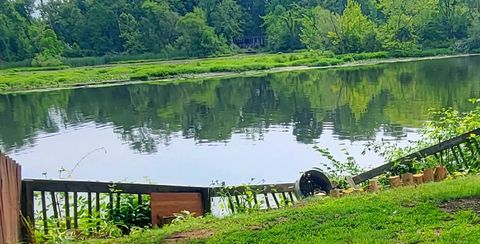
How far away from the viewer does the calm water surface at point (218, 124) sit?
14.3 meters

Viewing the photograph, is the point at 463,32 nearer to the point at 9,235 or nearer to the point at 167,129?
the point at 167,129

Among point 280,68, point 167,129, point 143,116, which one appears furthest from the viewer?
point 280,68

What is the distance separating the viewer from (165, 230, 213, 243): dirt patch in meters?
5.45

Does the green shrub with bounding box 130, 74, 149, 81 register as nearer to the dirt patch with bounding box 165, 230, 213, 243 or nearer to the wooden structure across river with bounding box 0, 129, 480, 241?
the wooden structure across river with bounding box 0, 129, 480, 241

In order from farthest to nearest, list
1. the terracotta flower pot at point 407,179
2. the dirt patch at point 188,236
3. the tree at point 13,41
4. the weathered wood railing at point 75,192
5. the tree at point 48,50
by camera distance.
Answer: the tree at point 13,41 → the tree at point 48,50 → the terracotta flower pot at point 407,179 → the weathered wood railing at point 75,192 → the dirt patch at point 188,236

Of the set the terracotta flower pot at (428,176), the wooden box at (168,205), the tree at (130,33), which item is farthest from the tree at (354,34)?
the wooden box at (168,205)

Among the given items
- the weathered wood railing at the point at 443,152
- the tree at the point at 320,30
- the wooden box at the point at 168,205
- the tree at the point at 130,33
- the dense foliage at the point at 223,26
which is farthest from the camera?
the tree at the point at 130,33

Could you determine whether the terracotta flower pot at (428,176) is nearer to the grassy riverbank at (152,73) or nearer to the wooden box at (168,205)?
the wooden box at (168,205)

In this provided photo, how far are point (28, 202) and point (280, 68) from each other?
144ft

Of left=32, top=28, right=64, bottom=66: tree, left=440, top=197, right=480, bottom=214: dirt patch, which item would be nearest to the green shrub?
left=32, top=28, right=64, bottom=66: tree

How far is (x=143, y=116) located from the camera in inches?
1005

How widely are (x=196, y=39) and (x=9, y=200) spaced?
222 feet

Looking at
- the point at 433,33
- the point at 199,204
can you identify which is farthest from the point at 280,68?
the point at 199,204

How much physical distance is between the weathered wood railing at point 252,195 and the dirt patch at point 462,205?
192 centimetres
